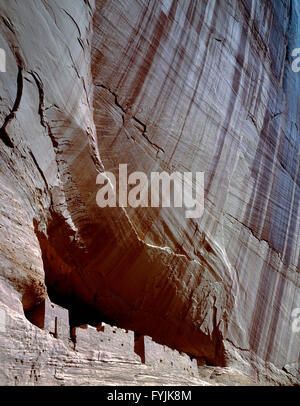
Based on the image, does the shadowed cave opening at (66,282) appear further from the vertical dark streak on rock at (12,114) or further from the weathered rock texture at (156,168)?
the vertical dark streak on rock at (12,114)

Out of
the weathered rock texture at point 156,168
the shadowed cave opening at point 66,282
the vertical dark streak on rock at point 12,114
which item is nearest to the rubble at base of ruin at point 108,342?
the shadowed cave opening at point 66,282

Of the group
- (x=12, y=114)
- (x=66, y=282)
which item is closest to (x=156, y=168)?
(x=66, y=282)

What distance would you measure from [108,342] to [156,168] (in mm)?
2814

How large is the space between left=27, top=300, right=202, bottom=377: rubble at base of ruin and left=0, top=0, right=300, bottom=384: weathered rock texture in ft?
0.80

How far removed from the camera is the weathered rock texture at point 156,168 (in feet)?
18.8

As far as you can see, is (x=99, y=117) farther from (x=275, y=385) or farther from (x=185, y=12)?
(x=275, y=385)

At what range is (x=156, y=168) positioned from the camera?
309 inches

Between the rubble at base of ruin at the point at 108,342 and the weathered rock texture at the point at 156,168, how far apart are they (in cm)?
24

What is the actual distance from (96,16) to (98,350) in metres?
4.39

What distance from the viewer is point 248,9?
9992mm

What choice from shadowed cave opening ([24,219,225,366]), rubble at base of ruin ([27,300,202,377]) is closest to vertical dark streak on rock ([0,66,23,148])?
shadowed cave opening ([24,219,225,366])

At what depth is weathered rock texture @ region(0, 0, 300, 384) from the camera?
5.72 meters

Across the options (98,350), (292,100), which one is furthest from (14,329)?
(292,100)

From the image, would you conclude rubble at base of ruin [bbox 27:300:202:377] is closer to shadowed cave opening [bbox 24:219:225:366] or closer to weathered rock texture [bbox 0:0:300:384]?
shadowed cave opening [bbox 24:219:225:366]
